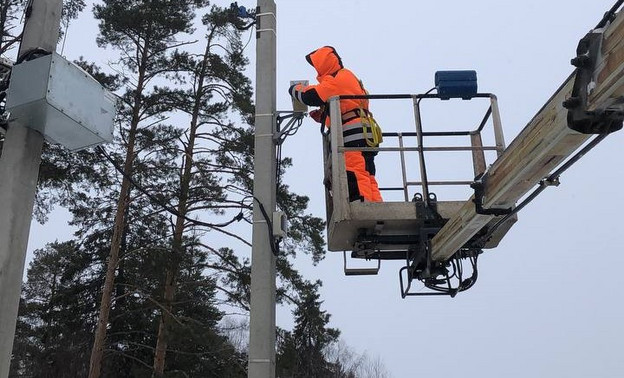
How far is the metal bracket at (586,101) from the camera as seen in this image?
319cm

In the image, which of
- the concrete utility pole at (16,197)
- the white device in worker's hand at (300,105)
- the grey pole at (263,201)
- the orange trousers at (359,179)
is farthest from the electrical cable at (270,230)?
the concrete utility pole at (16,197)

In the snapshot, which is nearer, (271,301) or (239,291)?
(271,301)

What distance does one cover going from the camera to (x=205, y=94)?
1764 cm

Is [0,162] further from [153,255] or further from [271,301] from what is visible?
[153,255]

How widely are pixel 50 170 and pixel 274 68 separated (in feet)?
30.9

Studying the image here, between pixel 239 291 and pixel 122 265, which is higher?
pixel 122 265

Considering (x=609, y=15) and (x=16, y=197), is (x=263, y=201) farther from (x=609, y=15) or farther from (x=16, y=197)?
(x=609, y=15)

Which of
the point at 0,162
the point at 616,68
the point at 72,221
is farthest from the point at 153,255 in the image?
the point at 616,68

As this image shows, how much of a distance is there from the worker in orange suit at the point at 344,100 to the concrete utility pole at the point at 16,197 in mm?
2743

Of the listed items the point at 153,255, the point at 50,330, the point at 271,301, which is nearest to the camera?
the point at 271,301

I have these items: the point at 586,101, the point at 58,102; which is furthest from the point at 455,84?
the point at 58,102

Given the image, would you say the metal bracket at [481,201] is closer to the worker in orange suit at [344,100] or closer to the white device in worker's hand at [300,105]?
the worker in orange suit at [344,100]

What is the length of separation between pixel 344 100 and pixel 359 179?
978mm

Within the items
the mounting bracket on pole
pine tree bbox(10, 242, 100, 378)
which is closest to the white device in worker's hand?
the mounting bracket on pole
